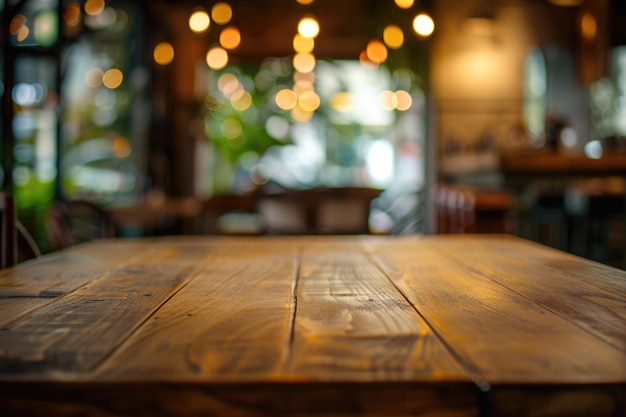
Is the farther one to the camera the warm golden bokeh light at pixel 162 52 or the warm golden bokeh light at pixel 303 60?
the warm golden bokeh light at pixel 303 60

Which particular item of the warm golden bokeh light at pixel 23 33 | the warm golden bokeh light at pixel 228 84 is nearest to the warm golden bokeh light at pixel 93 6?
the warm golden bokeh light at pixel 23 33

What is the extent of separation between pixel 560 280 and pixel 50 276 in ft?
3.32

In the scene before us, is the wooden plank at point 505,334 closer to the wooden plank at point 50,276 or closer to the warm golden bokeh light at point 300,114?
the wooden plank at point 50,276

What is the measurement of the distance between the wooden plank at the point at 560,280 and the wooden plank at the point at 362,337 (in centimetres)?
22

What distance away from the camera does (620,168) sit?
433cm

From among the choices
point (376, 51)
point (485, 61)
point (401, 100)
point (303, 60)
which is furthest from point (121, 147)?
point (485, 61)

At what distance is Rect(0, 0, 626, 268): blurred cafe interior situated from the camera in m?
3.96

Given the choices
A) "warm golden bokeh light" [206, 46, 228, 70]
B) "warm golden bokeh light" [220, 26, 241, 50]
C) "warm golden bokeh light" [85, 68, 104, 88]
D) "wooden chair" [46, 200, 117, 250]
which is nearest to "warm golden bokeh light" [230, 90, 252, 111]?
"warm golden bokeh light" [85, 68, 104, 88]

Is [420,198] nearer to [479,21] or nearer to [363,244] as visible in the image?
[479,21]

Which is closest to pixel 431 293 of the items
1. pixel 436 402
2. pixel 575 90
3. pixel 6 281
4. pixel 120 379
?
pixel 436 402

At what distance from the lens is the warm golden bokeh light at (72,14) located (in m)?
4.77

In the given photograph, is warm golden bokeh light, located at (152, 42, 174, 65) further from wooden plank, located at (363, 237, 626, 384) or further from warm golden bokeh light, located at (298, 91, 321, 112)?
wooden plank, located at (363, 237, 626, 384)

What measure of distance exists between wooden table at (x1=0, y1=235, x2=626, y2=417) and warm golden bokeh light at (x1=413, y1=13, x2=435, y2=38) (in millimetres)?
2374

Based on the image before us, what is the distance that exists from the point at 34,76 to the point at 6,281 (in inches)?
151
